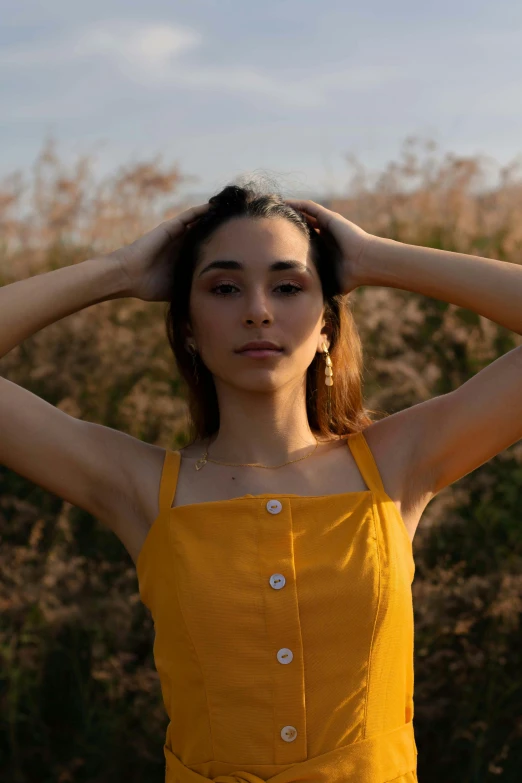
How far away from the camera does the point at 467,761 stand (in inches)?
138

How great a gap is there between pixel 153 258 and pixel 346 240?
47cm

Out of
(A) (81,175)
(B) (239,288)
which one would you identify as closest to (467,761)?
(B) (239,288)


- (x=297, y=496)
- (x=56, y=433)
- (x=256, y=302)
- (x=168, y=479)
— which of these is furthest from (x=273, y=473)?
(x=56, y=433)

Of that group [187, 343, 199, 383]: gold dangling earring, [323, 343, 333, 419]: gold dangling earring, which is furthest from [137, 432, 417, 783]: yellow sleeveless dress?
[187, 343, 199, 383]: gold dangling earring

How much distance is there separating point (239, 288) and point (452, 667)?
188 centimetres

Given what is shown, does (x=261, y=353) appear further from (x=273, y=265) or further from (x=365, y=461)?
(x=365, y=461)

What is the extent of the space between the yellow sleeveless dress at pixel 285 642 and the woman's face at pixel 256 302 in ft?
0.97

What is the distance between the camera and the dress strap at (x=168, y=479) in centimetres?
210

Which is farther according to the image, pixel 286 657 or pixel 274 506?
pixel 274 506

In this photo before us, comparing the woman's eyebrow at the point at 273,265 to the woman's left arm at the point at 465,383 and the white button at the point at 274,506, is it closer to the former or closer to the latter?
the woman's left arm at the point at 465,383

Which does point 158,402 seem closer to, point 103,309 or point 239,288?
point 103,309

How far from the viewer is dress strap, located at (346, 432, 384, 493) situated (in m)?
2.11

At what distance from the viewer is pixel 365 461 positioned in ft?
7.08

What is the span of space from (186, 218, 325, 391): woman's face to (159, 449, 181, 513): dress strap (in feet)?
0.70
